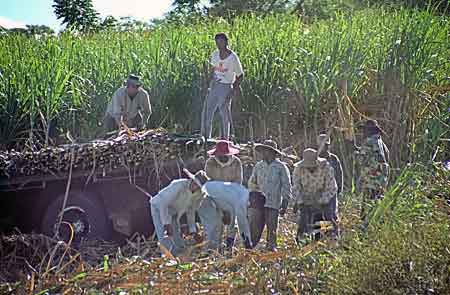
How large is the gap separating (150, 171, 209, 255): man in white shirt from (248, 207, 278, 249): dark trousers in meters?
0.52

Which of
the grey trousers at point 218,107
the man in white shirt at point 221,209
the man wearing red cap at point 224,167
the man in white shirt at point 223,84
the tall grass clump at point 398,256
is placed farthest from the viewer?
the grey trousers at point 218,107

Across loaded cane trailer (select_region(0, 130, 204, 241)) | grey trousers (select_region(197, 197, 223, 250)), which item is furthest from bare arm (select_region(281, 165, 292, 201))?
loaded cane trailer (select_region(0, 130, 204, 241))

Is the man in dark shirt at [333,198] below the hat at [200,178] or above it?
below

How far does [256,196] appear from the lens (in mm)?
6512

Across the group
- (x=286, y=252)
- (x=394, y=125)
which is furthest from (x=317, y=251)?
(x=394, y=125)

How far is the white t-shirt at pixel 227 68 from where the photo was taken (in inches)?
325

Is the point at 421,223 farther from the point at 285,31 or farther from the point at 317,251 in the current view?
the point at 285,31

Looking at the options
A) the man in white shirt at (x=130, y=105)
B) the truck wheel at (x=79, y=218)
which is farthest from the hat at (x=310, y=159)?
the man in white shirt at (x=130, y=105)

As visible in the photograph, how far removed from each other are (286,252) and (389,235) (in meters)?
0.96

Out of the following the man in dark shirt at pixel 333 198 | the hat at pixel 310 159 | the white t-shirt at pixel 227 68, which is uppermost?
the white t-shirt at pixel 227 68

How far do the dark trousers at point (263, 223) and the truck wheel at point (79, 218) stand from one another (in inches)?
67.6

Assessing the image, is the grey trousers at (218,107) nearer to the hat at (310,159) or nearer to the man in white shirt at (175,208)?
the man in white shirt at (175,208)

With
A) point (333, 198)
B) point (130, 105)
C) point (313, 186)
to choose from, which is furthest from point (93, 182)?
point (333, 198)

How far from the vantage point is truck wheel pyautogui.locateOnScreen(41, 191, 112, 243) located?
7.39m
